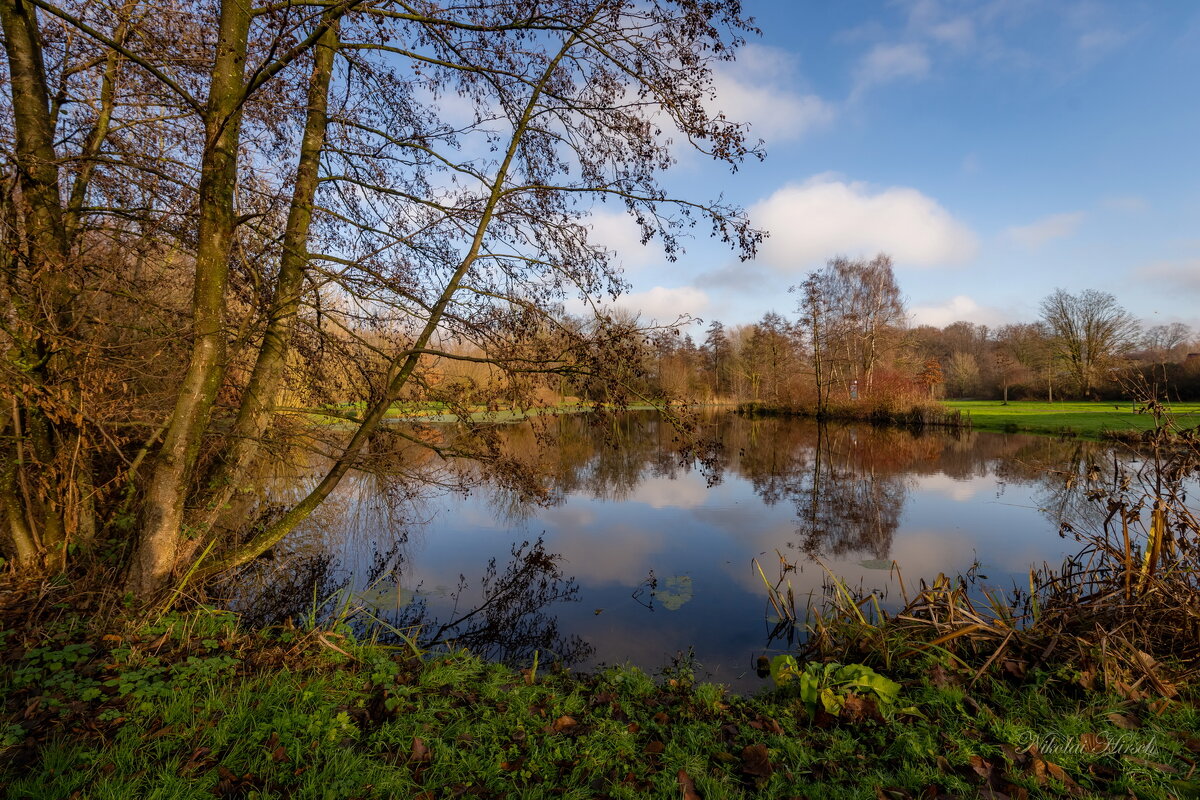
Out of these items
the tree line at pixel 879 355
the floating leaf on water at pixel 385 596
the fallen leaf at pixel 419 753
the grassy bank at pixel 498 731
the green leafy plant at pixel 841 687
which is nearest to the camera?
the grassy bank at pixel 498 731

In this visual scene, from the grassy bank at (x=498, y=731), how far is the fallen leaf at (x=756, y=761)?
0.4 inches

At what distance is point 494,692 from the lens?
148 inches

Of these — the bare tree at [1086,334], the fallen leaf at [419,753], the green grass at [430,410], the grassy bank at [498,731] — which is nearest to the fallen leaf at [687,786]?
the grassy bank at [498,731]

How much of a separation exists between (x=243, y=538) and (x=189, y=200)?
3815mm

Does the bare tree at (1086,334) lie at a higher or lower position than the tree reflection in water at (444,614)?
higher

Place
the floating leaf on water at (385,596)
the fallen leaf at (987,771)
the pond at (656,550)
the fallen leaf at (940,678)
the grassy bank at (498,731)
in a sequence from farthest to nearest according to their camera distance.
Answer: the floating leaf on water at (385,596) → the pond at (656,550) → the fallen leaf at (940,678) → the fallen leaf at (987,771) → the grassy bank at (498,731)

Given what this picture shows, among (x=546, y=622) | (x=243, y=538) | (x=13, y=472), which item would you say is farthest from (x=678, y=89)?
(x=243, y=538)

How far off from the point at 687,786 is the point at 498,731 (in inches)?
47.8

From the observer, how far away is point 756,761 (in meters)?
2.96

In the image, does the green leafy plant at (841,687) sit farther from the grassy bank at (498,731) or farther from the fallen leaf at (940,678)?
the fallen leaf at (940,678)

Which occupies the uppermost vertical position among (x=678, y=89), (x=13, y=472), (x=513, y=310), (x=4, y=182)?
(x=678, y=89)

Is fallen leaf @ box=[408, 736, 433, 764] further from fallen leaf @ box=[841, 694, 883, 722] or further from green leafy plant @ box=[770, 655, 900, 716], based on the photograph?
fallen leaf @ box=[841, 694, 883, 722]

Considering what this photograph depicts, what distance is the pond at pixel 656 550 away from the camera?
5574 mm

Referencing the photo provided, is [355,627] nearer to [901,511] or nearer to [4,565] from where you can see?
[4,565]
